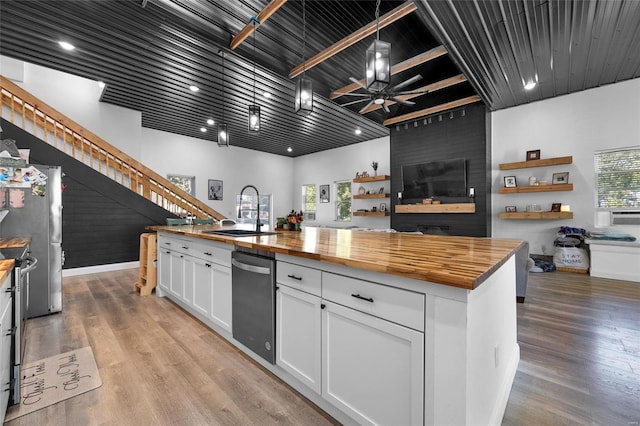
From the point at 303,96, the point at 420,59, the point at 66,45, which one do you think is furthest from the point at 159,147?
the point at 420,59

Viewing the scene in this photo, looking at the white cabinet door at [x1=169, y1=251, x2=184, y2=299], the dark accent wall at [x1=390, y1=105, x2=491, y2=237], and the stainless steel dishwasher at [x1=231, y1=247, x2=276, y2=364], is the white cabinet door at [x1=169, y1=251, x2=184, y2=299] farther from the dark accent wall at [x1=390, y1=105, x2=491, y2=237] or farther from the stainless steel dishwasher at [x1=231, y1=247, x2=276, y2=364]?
the dark accent wall at [x1=390, y1=105, x2=491, y2=237]

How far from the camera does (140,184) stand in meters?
5.63

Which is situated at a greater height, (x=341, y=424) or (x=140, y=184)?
(x=140, y=184)

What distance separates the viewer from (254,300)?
6.18 feet

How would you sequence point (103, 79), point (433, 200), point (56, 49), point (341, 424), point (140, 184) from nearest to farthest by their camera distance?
point (341, 424) → point (56, 49) → point (103, 79) → point (140, 184) → point (433, 200)

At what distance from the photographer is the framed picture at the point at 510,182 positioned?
18.3ft

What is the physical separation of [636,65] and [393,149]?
13.5ft

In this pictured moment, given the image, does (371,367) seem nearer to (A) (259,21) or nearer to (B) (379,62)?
(B) (379,62)

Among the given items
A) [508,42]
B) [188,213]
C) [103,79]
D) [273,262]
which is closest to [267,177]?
[188,213]

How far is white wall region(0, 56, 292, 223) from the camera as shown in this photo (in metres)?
5.25

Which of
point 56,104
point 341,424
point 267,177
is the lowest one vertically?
point 341,424

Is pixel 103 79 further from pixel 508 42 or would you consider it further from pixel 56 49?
pixel 508 42

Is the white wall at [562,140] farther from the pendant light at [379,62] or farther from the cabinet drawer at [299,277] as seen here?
the cabinet drawer at [299,277]

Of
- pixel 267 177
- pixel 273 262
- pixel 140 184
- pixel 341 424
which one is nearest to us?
pixel 341 424
